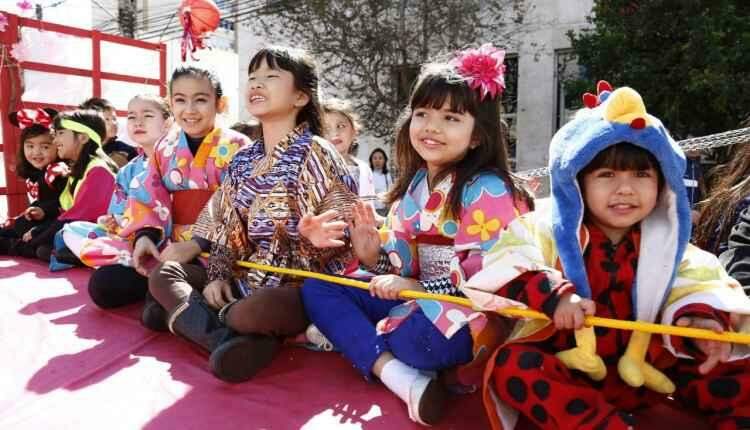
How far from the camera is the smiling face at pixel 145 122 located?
311 cm

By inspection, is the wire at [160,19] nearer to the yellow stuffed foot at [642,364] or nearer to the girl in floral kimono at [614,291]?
the girl in floral kimono at [614,291]

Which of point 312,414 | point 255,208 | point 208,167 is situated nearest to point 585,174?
point 312,414

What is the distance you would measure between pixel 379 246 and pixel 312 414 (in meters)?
0.59

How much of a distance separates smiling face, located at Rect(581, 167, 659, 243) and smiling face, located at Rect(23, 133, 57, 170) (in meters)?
3.90

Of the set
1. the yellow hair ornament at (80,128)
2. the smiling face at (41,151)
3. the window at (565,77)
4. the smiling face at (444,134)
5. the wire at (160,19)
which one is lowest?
the smiling face at (444,134)

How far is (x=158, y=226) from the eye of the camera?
101 inches

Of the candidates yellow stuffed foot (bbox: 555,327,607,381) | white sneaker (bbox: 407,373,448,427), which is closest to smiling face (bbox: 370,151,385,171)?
white sneaker (bbox: 407,373,448,427)

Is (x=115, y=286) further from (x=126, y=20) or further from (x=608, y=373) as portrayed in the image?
(x=126, y=20)

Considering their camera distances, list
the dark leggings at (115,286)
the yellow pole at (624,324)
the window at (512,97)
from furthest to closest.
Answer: the window at (512,97), the dark leggings at (115,286), the yellow pole at (624,324)

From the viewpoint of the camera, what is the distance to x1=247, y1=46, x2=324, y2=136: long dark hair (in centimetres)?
220

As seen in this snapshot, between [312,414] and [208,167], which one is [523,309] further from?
[208,167]

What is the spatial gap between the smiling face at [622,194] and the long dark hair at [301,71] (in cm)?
122

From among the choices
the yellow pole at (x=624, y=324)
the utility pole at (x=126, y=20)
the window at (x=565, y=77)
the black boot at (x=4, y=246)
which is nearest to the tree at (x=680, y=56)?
the window at (x=565, y=77)

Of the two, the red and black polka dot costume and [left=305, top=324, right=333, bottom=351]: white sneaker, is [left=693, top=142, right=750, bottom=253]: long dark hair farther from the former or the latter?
[left=305, top=324, right=333, bottom=351]: white sneaker
